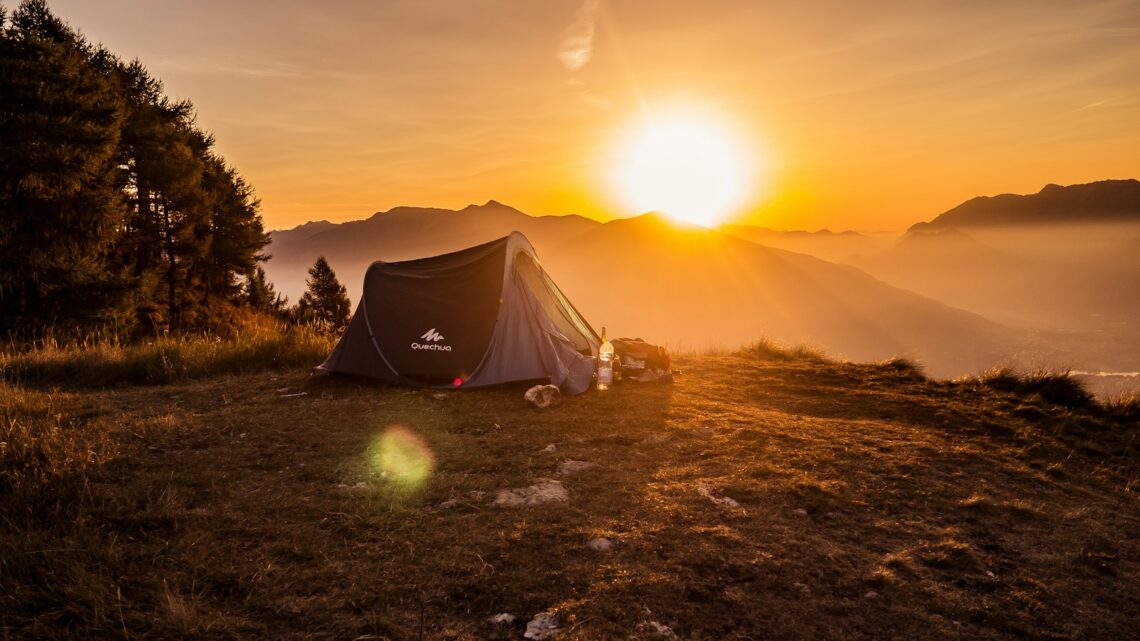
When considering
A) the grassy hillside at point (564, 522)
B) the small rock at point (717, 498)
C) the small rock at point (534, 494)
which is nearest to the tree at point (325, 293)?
the grassy hillside at point (564, 522)

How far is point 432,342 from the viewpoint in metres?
8.55

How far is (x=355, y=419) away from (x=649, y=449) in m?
3.66

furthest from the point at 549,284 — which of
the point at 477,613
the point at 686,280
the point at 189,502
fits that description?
the point at 686,280

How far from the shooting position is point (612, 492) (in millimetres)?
4469

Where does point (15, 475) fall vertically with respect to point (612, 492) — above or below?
above

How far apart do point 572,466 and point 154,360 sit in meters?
8.25

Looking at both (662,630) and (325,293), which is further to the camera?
(325,293)

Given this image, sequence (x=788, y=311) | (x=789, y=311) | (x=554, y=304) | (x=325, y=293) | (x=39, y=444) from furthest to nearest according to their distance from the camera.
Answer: (x=789, y=311), (x=788, y=311), (x=325, y=293), (x=554, y=304), (x=39, y=444)

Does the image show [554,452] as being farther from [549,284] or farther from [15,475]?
[549,284]

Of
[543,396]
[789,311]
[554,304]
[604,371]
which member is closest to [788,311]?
[789,311]

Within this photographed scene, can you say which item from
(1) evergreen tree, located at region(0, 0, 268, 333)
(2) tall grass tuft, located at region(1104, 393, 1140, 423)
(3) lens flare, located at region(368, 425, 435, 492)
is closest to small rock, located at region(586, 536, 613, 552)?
(3) lens flare, located at region(368, 425, 435, 492)

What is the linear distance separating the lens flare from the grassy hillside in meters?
0.03

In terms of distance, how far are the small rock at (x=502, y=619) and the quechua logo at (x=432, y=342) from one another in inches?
234

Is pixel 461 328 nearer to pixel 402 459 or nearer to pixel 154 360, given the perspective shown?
pixel 402 459
